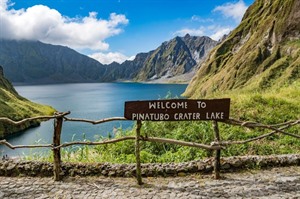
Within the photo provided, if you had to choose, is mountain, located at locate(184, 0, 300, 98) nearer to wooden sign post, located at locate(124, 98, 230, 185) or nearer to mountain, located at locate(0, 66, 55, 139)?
mountain, located at locate(0, 66, 55, 139)

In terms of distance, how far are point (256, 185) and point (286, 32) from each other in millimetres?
82204

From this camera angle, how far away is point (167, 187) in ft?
21.1

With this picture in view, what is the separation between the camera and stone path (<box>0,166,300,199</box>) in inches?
238

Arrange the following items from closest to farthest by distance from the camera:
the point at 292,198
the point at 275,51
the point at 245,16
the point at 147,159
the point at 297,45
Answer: the point at 292,198
the point at 147,159
the point at 297,45
the point at 275,51
the point at 245,16

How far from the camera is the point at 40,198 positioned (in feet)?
19.7

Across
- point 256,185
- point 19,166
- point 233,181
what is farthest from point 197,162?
point 19,166

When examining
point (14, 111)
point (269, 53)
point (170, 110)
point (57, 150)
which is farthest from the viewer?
point (269, 53)

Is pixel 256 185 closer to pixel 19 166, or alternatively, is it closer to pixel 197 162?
pixel 197 162

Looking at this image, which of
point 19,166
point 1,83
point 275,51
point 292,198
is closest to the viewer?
point 292,198

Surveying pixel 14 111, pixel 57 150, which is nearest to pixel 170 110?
pixel 57 150

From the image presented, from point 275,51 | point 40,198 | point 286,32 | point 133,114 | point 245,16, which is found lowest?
point 40,198

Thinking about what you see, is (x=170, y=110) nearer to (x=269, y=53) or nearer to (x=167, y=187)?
(x=167, y=187)

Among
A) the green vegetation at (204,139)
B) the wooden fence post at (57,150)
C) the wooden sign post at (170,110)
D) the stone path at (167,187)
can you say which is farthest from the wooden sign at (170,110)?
the green vegetation at (204,139)

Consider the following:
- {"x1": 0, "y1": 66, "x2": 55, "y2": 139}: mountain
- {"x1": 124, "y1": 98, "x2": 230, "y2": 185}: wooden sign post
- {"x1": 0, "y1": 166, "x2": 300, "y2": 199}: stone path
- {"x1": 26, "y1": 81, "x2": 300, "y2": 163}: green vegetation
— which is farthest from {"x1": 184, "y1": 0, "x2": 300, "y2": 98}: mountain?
{"x1": 124, "y1": 98, "x2": 230, "y2": 185}: wooden sign post
